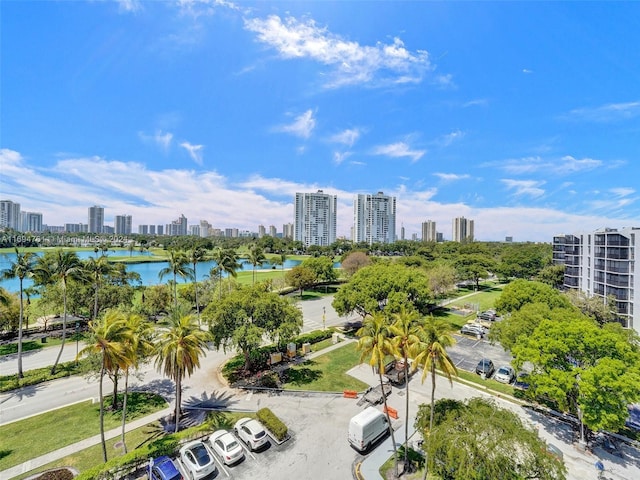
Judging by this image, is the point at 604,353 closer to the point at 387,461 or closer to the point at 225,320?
the point at 387,461

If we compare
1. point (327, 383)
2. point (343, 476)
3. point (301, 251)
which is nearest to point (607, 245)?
point (327, 383)

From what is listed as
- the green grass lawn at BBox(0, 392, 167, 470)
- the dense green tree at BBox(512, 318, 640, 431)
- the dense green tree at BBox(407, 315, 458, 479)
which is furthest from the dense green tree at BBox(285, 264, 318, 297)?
the dense green tree at BBox(407, 315, 458, 479)

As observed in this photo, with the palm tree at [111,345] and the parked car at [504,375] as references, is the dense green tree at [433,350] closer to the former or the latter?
the palm tree at [111,345]

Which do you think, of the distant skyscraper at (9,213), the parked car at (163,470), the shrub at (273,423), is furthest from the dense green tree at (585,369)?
the distant skyscraper at (9,213)

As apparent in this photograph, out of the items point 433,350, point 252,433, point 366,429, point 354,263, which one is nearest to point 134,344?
point 252,433

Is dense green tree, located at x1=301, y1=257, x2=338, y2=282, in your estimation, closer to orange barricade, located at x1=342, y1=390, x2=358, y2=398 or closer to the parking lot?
the parking lot

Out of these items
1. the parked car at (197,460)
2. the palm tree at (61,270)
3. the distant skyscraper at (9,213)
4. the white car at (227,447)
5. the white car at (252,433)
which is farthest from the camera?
the distant skyscraper at (9,213)

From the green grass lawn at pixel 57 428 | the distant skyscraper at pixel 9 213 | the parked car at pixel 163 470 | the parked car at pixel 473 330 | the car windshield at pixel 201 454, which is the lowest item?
the green grass lawn at pixel 57 428
